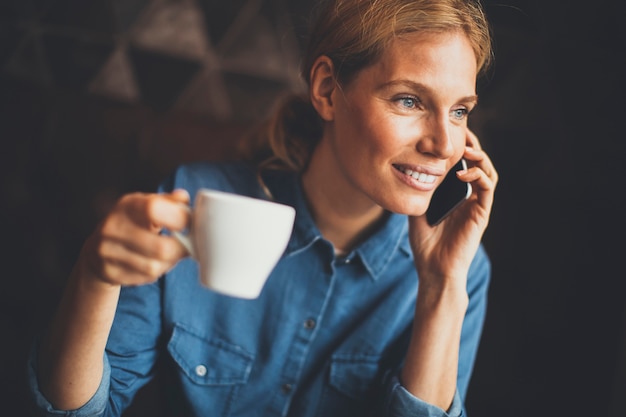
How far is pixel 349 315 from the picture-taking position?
3.76 feet

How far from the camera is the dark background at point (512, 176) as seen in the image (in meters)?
1.47

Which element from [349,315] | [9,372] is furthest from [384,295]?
[9,372]

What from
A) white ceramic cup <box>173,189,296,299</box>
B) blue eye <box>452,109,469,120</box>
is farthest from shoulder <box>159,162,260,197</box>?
white ceramic cup <box>173,189,296,299</box>

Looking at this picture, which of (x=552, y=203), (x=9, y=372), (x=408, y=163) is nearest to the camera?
(x=408, y=163)

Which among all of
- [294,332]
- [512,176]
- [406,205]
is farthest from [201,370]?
[512,176]

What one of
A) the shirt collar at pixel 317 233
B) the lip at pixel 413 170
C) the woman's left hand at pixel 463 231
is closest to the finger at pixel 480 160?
the woman's left hand at pixel 463 231

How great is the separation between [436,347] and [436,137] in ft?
1.39

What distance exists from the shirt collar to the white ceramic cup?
562 millimetres

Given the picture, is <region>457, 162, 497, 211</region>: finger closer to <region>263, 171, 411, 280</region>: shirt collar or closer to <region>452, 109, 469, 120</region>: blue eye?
<region>452, 109, 469, 120</region>: blue eye

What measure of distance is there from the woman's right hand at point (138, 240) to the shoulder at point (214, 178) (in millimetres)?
494

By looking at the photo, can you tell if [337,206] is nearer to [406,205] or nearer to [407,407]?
[406,205]

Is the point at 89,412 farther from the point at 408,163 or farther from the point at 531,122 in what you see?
the point at 531,122

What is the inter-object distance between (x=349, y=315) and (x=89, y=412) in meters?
0.56

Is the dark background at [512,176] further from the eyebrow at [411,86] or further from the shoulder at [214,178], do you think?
the eyebrow at [411,86]
